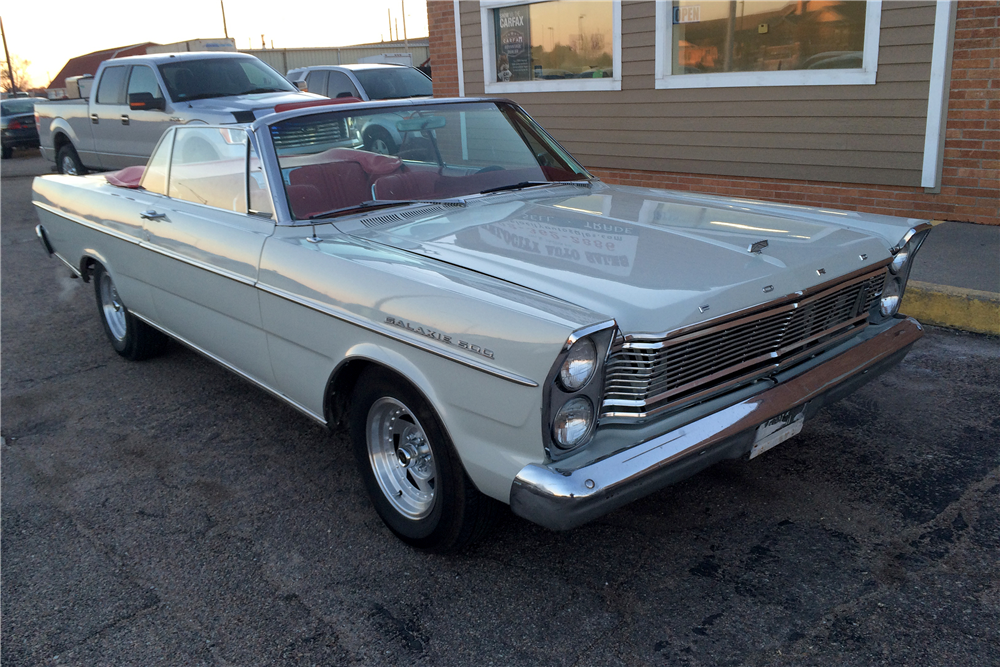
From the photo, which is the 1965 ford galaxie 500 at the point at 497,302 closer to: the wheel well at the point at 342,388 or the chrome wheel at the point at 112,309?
the wheel well at the point at 342,388

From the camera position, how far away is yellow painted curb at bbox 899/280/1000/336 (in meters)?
4.93

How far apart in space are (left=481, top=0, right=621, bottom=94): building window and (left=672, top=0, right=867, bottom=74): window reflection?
2.59 feet

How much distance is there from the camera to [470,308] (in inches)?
98.5

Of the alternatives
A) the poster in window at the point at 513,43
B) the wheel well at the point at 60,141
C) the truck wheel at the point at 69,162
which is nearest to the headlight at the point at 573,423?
the poster in window at the point at 513,43

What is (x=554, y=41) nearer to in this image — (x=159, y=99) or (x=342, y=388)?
(x=159, y=99)

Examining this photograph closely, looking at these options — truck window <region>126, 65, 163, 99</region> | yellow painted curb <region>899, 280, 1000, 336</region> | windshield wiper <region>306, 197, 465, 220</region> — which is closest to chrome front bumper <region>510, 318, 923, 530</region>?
windshield wiper <region>306, 197, 465, 220</region>

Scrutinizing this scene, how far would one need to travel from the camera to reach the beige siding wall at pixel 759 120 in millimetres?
6527

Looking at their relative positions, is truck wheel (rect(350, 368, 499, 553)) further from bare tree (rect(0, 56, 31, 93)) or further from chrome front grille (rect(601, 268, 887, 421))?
bare tree (rect(0, 56, 31, 93))

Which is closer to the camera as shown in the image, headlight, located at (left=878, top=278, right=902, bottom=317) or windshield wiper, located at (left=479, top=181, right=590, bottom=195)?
headlight, located at (left=878, top=278, right=902, bottom=317)

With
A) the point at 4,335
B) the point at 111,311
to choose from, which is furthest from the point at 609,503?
the point at 4,335

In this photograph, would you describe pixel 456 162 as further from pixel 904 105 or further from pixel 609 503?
pixel 904 105

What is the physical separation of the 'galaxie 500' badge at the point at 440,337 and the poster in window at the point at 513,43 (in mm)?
7619

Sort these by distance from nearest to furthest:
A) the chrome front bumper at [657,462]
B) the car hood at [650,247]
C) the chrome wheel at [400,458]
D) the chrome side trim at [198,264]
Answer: the chrome front bumper at [657,462] → the car hood at [650,247] → the chrome wheel at [400,458] → the chrome side trim at [198,264]

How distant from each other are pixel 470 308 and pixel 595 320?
0.42m
